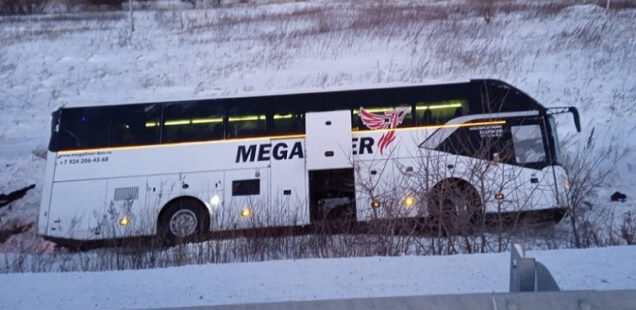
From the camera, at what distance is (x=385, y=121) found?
48.3 ft

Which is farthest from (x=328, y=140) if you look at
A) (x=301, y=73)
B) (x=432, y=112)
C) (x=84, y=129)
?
(x=301, y=73)

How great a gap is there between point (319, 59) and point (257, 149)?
12.6 meters

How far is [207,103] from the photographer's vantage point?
1527 centimetres

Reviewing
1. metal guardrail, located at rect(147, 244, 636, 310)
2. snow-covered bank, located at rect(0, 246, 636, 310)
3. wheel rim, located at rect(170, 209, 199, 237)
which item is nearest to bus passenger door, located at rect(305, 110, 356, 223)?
wheel rim, located at rect(170, 209, 199, 237)

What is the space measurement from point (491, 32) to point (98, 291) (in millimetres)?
24977

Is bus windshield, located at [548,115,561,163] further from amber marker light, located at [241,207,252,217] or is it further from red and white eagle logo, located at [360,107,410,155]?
amber marker light, located at [241,207,252,217]

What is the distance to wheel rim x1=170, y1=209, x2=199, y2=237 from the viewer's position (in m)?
14.6

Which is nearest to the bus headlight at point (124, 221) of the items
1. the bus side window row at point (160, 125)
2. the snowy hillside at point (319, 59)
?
the bus side window row at point (160, 125)

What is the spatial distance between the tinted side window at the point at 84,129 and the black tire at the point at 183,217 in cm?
201

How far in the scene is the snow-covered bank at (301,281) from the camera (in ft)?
18.5

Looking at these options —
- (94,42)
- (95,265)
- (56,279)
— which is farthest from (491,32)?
(56,279)

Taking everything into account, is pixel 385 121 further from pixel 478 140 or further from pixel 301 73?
pixel 301 73

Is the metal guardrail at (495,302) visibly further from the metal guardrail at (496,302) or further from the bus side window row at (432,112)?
the bus side window row at (432,112)

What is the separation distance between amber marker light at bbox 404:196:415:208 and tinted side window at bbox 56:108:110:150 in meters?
7.66
